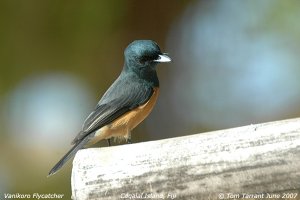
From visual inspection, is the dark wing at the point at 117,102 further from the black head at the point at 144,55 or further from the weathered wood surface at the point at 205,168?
the weathered wood surface at the point at 205,168

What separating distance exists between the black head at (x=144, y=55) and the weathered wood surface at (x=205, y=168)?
2.01 m

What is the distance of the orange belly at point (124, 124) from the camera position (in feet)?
13.5

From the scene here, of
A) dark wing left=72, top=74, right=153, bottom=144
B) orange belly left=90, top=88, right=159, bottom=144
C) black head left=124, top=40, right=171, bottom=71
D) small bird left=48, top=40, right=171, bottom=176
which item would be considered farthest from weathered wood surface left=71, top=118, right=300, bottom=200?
black head left=124, top=40, right=171, bottom=71

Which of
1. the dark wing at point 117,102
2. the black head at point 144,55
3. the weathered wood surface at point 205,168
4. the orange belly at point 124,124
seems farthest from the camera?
the black head at point 144,55

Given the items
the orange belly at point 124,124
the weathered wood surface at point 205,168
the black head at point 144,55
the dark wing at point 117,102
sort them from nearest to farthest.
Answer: the weathered wood surface at point 205,168 → the dark wing at point 117,102 → the orange belly at point 124,124 → the black head at point 144,55

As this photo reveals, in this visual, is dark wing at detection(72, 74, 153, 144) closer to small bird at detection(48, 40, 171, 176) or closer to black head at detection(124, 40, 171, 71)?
small bird at detection(48, 40, 171, 176)

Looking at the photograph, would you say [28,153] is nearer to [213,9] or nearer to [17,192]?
[17,192]

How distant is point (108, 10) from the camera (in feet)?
23.8

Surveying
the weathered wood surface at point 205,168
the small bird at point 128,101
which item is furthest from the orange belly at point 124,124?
the weathered wood surface at point 205,168

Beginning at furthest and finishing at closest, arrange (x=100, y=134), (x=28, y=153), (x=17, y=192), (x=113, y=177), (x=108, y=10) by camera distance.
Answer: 1. (x=108, y=10)
2. (x=28, y=153)
3. (x=17, y=192)
4. (x=100, y=134)
5. (x=113, y=177)

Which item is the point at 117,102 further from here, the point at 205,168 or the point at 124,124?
the point at 205,168

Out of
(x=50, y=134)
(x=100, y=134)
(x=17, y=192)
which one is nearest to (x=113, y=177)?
(x=100, y=134)

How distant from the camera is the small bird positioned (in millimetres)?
3963

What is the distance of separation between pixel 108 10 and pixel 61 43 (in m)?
0.69
